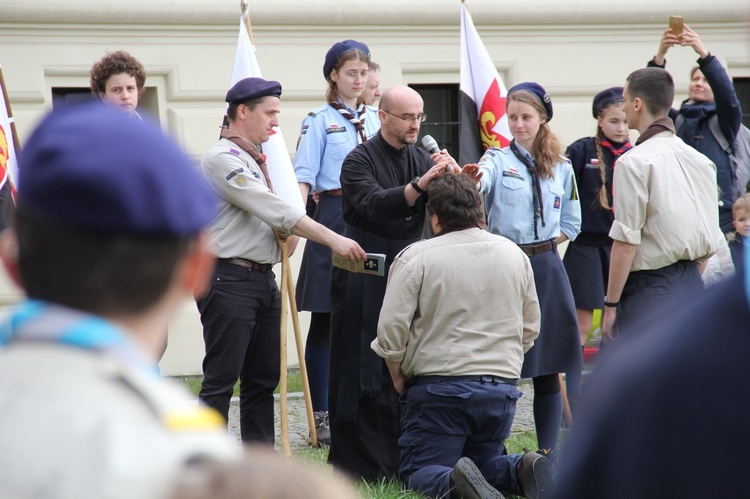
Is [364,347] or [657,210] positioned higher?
[657,210]

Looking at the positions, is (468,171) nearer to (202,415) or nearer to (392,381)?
(392,381)

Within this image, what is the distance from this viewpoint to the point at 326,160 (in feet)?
21.7

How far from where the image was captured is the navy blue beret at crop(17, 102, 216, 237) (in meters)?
1.17

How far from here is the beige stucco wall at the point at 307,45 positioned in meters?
8.30

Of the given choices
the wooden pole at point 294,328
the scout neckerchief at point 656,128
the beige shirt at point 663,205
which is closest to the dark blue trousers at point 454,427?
the wooden pole at point 294,328

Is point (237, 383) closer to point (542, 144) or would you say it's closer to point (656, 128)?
point (542, 144)

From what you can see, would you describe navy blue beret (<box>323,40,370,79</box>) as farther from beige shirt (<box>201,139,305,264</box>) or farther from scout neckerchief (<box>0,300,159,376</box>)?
scout neckerchief (<box>0,300,159,376</box>)

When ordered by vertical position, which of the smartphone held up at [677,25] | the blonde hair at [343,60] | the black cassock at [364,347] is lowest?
the black cassock at [364,347]

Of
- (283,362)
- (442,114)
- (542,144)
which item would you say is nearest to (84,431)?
(283,362)

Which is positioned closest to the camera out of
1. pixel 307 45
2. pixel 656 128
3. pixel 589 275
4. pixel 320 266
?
pixel 656 128

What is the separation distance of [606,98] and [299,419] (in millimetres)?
2858

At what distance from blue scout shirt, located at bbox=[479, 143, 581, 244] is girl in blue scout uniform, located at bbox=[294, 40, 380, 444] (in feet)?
3.41

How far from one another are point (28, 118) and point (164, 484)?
765 centimetres

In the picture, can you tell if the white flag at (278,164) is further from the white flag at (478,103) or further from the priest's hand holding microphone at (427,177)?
the white flag at (478,103)
